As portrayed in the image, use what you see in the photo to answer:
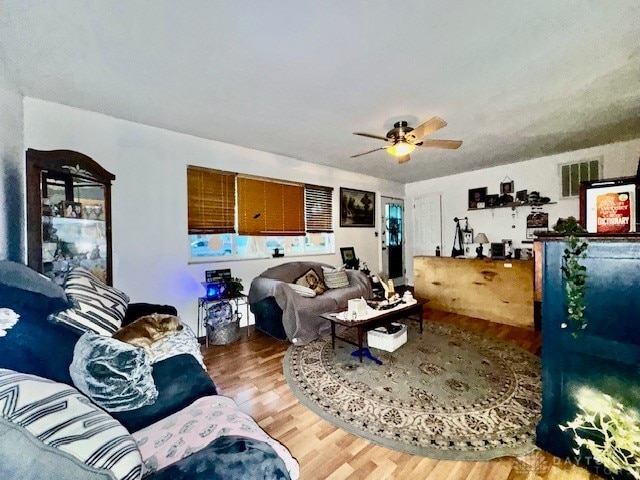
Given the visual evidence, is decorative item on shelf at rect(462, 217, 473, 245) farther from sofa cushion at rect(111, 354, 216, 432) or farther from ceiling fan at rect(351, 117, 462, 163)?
sofa cushion at rect(111, 354, 216, 432)

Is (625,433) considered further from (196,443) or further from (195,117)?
(195,117)

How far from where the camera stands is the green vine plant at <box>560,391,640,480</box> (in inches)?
40.3

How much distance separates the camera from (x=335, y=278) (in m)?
4.04

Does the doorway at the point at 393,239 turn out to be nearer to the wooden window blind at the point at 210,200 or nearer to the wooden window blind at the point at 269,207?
the wooden window blind at the point at 269,207

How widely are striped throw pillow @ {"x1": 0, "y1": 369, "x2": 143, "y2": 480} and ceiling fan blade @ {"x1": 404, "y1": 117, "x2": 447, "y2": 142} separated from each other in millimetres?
2645

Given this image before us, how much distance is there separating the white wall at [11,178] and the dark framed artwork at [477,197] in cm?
644

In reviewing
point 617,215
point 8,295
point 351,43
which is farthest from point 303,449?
point 617,215

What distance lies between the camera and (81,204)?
8.25 feet

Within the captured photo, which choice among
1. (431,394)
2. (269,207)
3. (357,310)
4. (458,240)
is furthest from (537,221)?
(269,207)

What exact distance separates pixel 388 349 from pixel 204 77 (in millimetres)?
3088

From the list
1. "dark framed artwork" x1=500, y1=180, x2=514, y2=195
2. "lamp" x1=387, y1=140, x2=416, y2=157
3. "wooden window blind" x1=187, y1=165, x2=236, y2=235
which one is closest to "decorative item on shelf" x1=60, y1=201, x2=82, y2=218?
"wooden window blind" x1=187, y1=165, x2=236, y2=235

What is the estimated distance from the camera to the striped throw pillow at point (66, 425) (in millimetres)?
589

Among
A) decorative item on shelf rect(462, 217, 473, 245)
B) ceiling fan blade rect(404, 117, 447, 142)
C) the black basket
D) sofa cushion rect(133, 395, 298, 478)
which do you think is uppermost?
ceiling fan blade rect(404, 117, 447, 142)

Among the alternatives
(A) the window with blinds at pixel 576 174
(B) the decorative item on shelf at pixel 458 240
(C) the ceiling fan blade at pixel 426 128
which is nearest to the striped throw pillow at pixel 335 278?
(C) the ceiling fan blade at pixel 426 128
